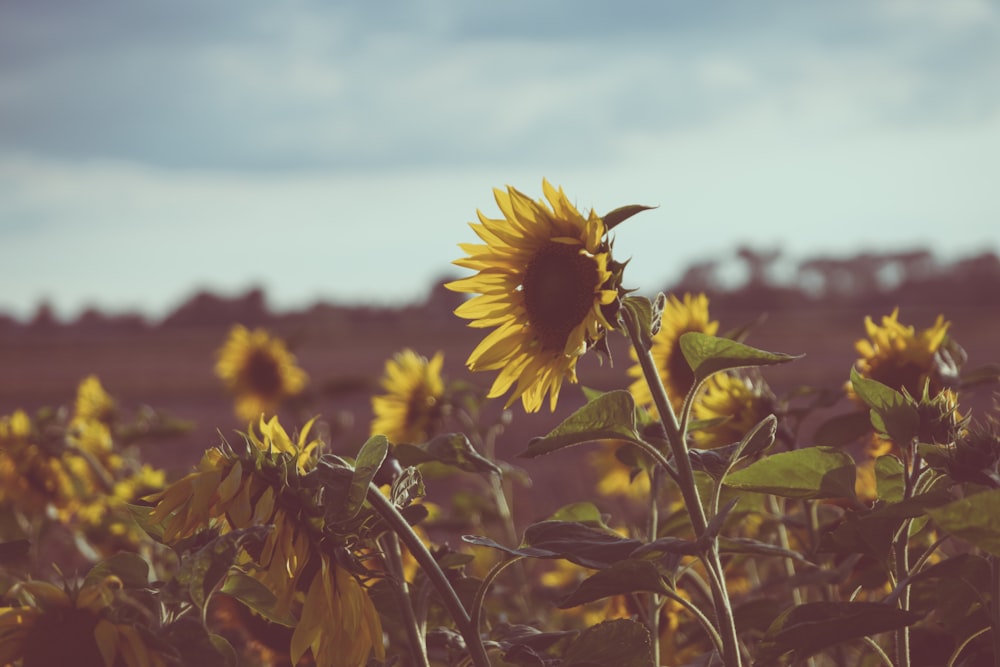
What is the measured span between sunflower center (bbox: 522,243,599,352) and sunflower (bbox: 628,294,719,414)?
48 centimetres

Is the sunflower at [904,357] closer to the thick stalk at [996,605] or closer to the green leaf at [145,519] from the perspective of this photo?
the thick stalk at [996,605]

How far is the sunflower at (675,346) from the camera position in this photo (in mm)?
1510

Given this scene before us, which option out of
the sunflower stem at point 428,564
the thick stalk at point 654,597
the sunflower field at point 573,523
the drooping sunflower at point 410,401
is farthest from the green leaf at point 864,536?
the drooping sunflower at point 410,401

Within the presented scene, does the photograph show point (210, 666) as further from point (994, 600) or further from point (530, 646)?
point (994, 600)

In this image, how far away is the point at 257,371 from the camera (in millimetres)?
3533

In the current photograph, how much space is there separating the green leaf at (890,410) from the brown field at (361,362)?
103 mm

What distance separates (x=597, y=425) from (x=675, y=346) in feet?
2.72

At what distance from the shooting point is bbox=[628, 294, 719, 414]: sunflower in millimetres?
1510

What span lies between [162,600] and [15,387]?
43.2ft

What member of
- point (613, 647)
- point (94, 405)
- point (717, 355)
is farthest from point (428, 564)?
point (94, 405)

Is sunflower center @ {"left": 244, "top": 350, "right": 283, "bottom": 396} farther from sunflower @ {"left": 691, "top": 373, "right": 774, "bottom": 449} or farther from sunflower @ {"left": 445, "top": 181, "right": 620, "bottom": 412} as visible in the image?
sunflower @ {"left": 445, "top": 181, "right": 620, "bottom": 412}

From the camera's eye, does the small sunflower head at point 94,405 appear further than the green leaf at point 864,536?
Yes

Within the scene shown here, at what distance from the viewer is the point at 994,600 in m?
0.80

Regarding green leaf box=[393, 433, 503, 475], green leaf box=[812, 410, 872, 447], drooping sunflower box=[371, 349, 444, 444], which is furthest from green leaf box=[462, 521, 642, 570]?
drooping sunflower box=[371, 349, 444, 444]
